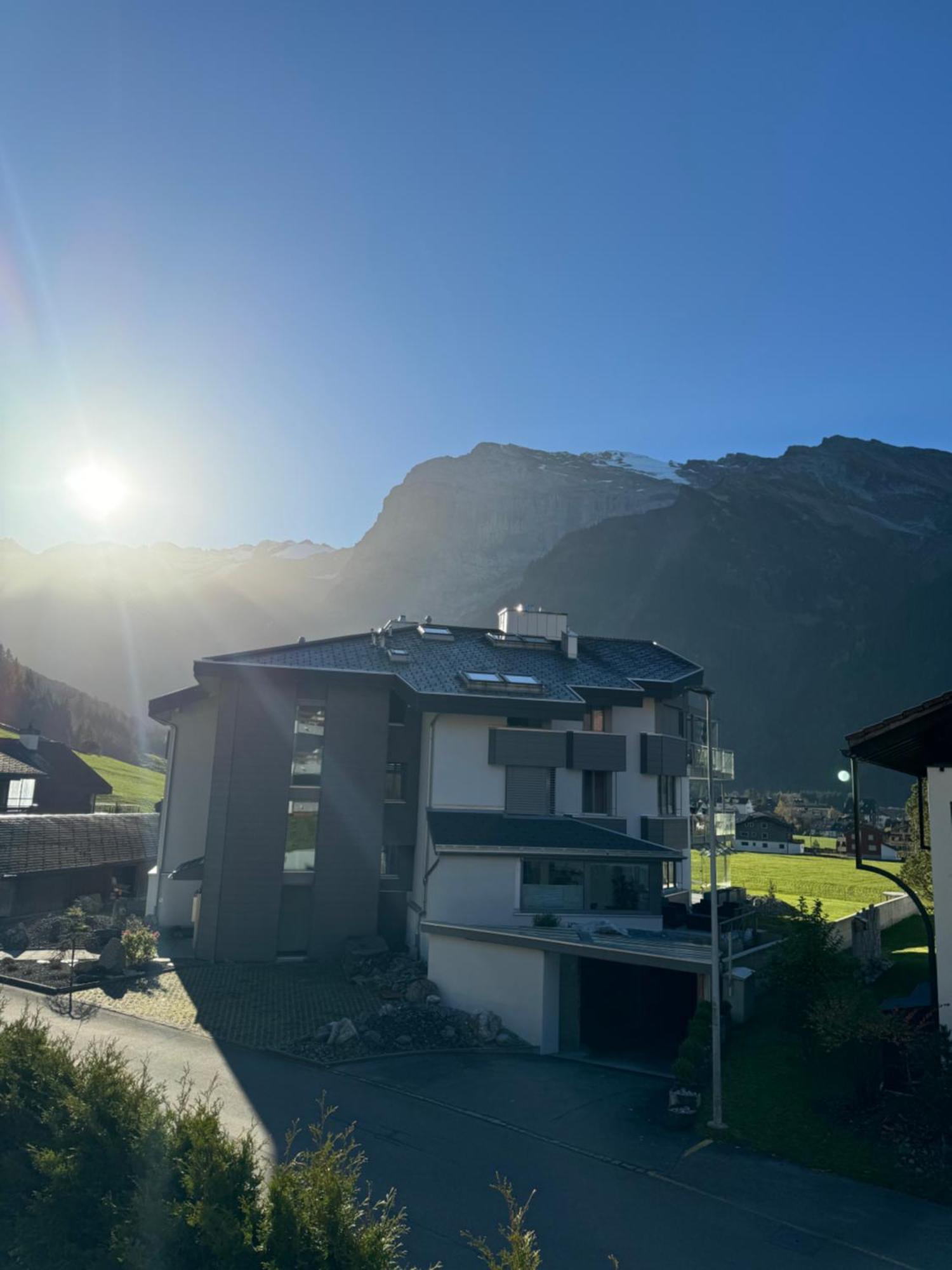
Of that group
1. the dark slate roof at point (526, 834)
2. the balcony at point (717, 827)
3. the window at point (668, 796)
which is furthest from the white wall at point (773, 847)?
the dark slate roof at point (526, 834)

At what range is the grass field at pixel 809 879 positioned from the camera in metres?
52.6

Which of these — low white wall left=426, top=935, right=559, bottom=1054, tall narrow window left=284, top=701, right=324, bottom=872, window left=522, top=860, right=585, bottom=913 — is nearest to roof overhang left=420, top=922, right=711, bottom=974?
low white wall left=426, top=935, right=559, bottom=1054

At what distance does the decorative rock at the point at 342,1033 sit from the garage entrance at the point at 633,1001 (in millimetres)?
8109

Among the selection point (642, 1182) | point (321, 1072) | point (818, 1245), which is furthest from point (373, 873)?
point (818, 1245)

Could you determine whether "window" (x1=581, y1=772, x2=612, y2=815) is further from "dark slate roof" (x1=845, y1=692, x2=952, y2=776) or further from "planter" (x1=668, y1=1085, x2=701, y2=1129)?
"dark slate roof" (x1=845, y1=692, x2=952, y2=776)

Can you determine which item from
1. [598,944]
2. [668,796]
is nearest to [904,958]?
[668,796]

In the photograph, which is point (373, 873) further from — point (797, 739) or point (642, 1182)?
point (797, 739)

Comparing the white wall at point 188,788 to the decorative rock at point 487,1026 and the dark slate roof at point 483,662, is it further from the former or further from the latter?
the decorative rock at point 487,1026

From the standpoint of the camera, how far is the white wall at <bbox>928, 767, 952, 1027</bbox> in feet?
62.5

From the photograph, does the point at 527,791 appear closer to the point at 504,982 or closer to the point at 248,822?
the point at 504,982

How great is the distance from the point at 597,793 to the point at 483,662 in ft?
28.1

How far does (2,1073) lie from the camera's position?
547 inches

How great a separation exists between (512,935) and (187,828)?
24658mm

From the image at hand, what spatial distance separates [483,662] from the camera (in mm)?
41500
